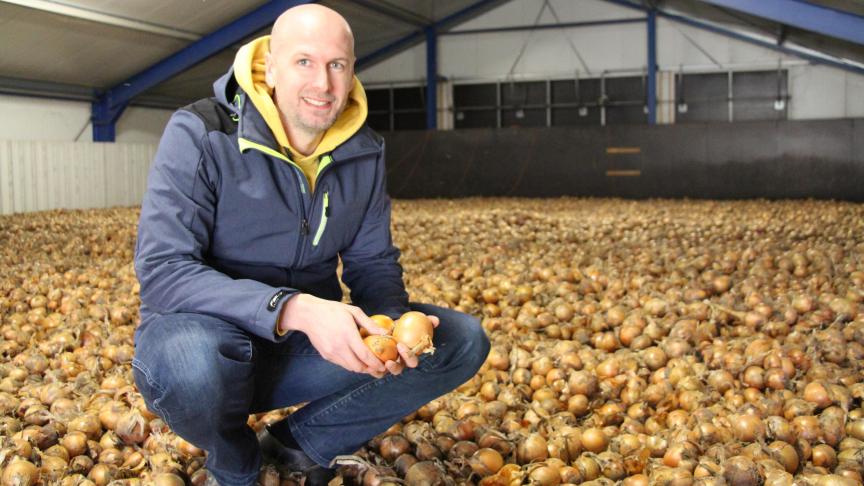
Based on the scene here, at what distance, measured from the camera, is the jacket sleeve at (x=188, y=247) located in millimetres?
1333

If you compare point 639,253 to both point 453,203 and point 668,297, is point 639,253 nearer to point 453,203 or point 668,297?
point 668,297

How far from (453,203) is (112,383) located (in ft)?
24.0

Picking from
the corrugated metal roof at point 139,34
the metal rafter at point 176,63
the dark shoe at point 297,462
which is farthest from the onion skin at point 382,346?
the metal rafter at point 176,63

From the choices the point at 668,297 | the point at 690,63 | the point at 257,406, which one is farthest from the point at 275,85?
the point at 690,63

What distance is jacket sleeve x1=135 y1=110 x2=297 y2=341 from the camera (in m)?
1.33

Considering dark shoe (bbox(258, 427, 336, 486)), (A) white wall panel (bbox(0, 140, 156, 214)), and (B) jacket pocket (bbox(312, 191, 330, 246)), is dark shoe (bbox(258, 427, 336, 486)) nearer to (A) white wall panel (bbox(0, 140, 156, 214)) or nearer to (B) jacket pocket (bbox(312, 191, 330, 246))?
(B) jacket pocket (bbox(312, 191, 330, 246))

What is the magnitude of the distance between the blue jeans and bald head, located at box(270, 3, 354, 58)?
21.0 inches

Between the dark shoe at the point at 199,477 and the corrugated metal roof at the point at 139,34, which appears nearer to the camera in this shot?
the dark shoe at the point at 199,477

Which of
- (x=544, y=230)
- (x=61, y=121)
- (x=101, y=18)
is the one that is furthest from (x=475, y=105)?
(x=544, y=230)

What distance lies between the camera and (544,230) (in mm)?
5566

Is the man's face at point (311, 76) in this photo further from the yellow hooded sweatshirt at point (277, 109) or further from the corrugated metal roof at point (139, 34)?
the corrugated metal roof at point (139, 34)

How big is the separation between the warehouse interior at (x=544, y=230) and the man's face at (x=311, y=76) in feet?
0.66

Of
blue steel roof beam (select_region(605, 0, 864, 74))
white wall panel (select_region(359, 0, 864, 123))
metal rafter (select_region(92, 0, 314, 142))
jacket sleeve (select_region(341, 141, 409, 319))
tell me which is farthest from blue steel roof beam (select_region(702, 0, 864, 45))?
jacket sleeve (select_region(341, 141, 409, 319))

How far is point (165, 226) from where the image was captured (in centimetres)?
140
